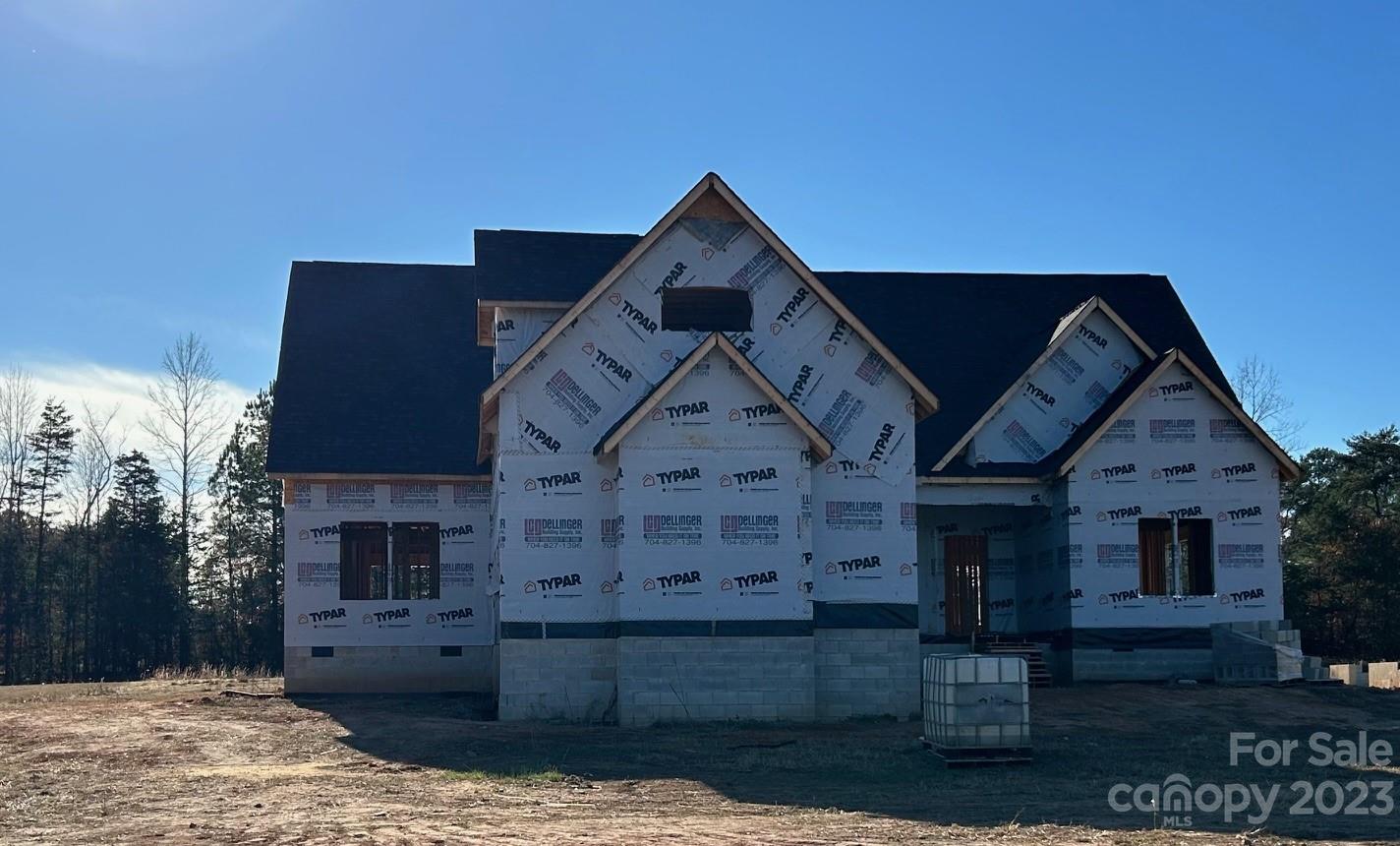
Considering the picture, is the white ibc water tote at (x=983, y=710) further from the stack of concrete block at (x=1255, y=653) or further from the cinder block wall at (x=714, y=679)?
the stack of concrete block at (x=1255, y=653)

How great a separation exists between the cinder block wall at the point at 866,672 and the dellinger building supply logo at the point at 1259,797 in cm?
628

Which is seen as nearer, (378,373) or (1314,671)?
(1314,671)

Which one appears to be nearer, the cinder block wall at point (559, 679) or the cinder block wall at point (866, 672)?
the cinder block wall at point (559, 679)

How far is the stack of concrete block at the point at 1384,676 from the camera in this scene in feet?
89.9

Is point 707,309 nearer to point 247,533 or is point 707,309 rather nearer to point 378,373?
point 378,373

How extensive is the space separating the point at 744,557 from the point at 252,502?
1329 inches

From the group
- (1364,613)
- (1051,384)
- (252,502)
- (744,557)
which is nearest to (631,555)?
(744,557)

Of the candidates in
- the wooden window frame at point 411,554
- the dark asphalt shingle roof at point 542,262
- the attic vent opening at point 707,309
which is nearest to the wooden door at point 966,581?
the attic vent opening at point 707,309

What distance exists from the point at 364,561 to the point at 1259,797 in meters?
19.6

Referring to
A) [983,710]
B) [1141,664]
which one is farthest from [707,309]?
[1141,664]

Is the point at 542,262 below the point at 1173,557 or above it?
above

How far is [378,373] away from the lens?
1245 inches

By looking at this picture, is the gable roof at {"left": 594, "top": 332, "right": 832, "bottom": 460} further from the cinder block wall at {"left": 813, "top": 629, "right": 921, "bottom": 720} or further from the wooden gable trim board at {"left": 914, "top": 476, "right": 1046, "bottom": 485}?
the wooden gable trim board at {"left": 914, "top": 476, "right": 1046, "bottom": 485}

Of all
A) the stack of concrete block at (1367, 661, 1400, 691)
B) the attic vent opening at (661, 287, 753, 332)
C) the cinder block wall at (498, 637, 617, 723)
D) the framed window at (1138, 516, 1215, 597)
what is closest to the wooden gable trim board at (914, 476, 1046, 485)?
the framed window at (1138, 516, 1215, 597)
